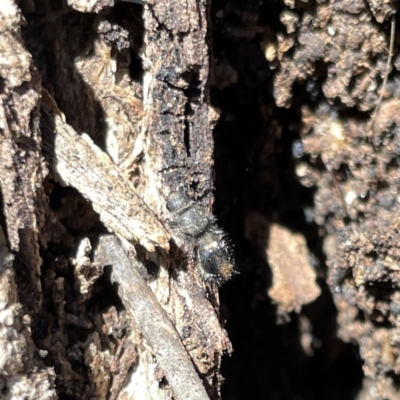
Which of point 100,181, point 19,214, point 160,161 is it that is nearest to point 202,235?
point 160,161

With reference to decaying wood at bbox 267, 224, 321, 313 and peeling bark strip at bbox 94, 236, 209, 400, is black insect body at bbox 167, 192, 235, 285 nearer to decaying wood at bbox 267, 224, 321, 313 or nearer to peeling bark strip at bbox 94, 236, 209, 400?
peeling bark strip at bbox 94, 236, 209, 400

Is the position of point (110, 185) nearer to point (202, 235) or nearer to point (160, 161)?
point (160, 161)

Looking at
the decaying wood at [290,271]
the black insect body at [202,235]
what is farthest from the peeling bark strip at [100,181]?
the decaying wood at [290,271]

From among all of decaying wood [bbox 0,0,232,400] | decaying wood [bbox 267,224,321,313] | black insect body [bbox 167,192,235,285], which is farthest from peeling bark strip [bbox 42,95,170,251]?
decaying wood [bbox 267,224,321,313]

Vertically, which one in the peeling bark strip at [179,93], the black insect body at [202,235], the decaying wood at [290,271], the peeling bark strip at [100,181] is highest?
the peeling bark strip at [179,93]

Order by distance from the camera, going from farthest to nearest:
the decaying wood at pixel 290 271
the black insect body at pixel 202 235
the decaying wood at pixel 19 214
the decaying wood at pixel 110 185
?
the decaying wood at pixel 290 271, the black insect body at pixel 202 235, the decaying wood at pixel 110 185, the decaying wood at pixel 19 214

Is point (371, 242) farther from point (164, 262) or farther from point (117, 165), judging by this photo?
point (117, 165)

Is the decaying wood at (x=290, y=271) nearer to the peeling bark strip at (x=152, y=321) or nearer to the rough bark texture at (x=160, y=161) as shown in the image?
the rough bark texture at (x=160, y=161)

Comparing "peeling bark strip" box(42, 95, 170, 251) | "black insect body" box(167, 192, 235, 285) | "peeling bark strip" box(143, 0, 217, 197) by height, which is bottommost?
"black insect body" box(167, 192, 235, 285)
